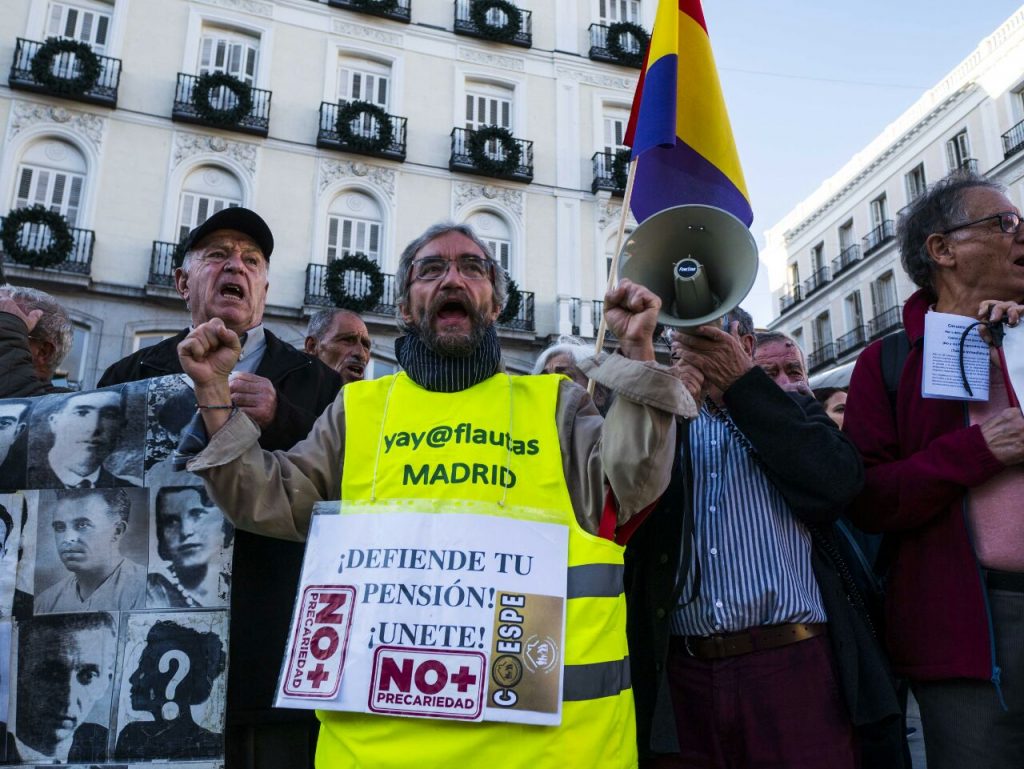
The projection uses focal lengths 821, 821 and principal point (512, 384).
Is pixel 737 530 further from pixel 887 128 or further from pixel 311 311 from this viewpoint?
pixel 887 128

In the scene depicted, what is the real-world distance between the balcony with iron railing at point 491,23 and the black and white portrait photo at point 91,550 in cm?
1897

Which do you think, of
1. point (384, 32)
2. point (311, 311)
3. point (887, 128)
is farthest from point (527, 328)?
point (887, 128)

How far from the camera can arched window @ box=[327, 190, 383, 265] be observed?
1761 cm

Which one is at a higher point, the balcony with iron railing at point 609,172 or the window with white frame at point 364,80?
the window with white frame at point 364,80

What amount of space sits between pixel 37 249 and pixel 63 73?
12.1 feet

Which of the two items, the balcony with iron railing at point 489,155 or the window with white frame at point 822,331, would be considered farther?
the window with white frame at point 822,331

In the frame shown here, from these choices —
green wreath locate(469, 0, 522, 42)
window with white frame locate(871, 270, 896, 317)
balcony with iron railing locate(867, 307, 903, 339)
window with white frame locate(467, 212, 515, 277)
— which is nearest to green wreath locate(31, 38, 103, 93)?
window with white frame locate(467, 212, 515, 277)

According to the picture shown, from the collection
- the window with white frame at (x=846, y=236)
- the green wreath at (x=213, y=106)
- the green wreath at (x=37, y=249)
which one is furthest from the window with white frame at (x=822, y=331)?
the green wreath at (x=37, y=249)

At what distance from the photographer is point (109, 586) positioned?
2186 millimetres

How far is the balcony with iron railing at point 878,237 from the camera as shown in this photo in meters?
28.5

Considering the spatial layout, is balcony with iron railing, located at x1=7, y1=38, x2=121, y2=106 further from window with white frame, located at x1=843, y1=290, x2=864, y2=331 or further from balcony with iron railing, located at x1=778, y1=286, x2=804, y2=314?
balcony with iron railing, located at x1=778, y1=286, x2=804, y2=314

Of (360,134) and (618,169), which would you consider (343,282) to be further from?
(618,169)

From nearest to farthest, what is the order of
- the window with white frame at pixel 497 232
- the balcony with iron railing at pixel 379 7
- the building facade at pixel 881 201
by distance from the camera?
the balcony with iron railing at pixel 379 7
the window with white frame at pixel 497 232
the building facade at pixel 881 201

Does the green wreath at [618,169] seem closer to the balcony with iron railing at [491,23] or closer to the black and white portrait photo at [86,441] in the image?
the balcony with iron railing at [491,23]
